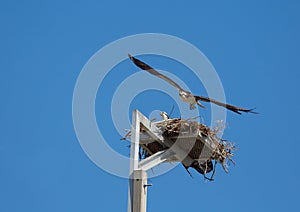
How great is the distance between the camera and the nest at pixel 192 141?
852cm

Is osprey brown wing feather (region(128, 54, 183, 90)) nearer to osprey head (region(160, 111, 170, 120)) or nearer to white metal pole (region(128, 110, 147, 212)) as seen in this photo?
osprey head (region(160, 111, 170, 120))

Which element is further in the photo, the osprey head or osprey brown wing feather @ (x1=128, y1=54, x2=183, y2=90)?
the osprey head

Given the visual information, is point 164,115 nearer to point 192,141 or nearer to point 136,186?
point 192,141

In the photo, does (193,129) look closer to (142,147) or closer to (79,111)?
(142,147)

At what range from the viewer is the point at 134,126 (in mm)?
6590

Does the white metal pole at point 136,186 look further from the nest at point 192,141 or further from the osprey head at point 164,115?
the osprey head at point 164,115

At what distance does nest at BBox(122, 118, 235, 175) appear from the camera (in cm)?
852

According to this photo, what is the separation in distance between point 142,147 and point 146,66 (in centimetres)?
104

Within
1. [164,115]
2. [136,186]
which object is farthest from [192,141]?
[136,186]

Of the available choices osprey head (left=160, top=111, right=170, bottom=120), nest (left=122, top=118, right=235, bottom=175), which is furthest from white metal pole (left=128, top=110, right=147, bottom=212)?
osprey head (left=160, top=111, right=170, bottom=120)

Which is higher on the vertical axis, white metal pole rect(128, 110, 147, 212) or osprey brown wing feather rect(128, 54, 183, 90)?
osprey brown wing feather rect(128, 54, 183, 90)

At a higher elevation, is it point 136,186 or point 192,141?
point 192,141

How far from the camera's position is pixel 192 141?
9.00 metres

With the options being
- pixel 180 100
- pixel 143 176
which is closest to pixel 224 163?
pixel 180 100
